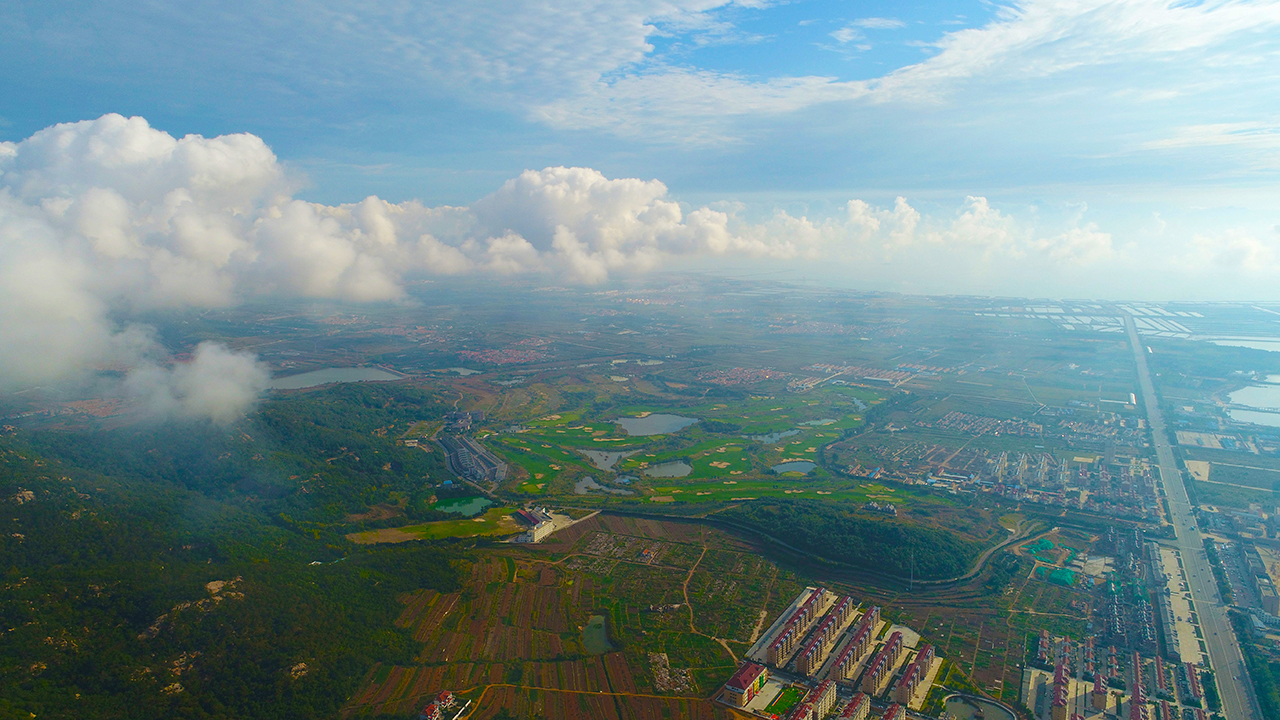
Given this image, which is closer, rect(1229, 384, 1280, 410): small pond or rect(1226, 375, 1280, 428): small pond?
rect(1226, 375, 1280, 428): small pond

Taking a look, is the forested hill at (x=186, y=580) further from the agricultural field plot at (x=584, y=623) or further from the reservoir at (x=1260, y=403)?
the reservoir at (x=1260, y=403)

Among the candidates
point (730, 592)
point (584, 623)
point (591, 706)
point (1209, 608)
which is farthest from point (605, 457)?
point (1209, 608)

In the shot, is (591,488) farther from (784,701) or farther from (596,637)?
(784,701)

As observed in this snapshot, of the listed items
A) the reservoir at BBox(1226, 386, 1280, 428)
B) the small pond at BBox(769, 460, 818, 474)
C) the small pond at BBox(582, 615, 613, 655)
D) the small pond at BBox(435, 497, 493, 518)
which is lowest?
the small pond at BBox(435, 497, 493, 518)

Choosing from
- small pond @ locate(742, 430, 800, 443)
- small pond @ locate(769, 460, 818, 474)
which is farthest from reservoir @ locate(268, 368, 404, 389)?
small pond @ locate(769, 460, 818, 474)

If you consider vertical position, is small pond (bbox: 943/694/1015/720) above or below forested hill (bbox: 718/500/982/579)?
below

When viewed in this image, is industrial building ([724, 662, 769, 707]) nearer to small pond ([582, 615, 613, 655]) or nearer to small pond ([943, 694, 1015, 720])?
small pond ([582, 615, 613, 655])

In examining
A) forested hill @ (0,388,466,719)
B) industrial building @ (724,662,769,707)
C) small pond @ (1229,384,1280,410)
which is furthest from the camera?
Result: small pond @ (1229,384,1280,410)
